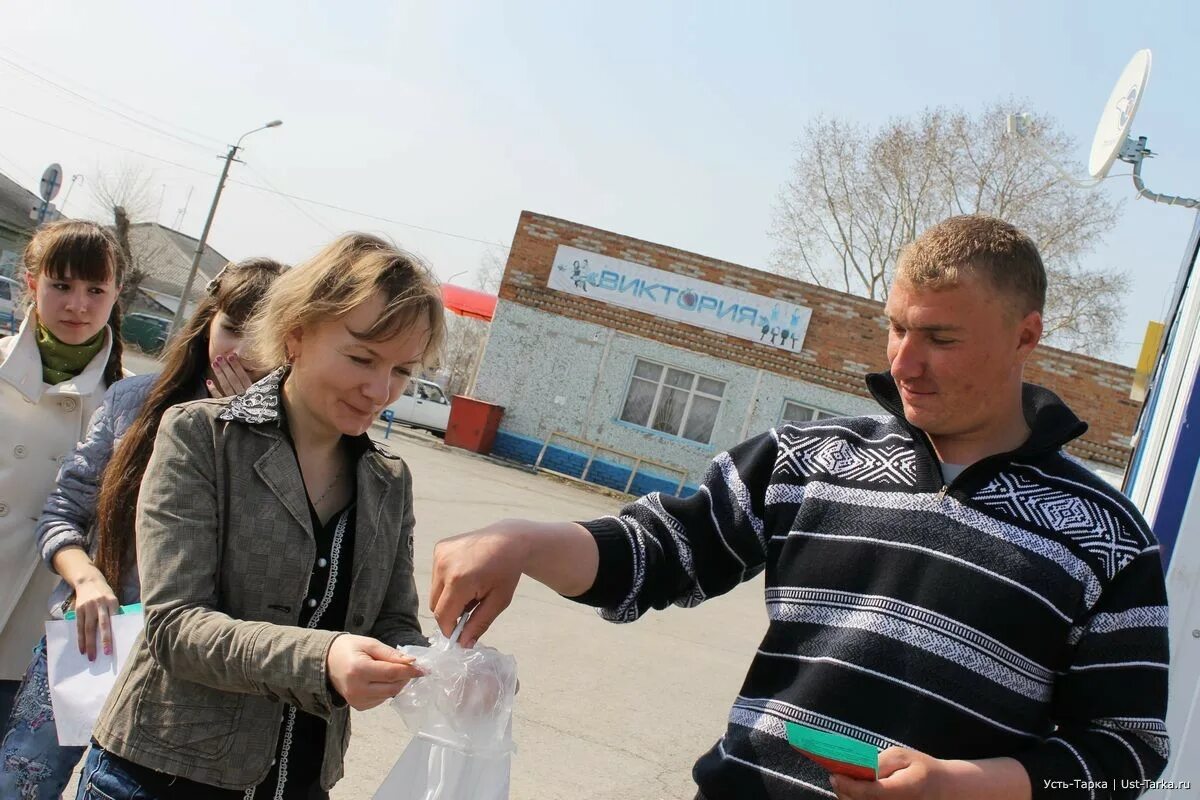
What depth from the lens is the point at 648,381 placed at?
23297 mm

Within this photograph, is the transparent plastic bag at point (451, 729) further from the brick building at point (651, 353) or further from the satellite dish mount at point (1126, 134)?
the brick building at point (651, 353)

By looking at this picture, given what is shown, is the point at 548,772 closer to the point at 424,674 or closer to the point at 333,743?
the point at 333,743

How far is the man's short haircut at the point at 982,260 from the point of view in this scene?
195 cm

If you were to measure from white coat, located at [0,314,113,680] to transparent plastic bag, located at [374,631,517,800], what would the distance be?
173cm

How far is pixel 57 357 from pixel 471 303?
22.6 metres

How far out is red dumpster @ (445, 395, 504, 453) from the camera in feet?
75.7

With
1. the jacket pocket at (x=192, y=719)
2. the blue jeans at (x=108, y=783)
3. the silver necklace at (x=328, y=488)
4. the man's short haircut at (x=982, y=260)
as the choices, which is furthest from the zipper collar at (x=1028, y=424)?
the blue jeans at (x=108, y=783)

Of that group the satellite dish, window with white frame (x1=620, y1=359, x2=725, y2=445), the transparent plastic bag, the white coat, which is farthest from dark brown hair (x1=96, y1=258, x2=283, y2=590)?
window with white frame (x1=620, y1=359, x2=725, y2=445)

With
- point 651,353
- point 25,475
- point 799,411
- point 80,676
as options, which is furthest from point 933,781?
point 651,353

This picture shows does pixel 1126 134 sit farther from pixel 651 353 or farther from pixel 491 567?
pixel 651 353

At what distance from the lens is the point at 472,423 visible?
23.1 m

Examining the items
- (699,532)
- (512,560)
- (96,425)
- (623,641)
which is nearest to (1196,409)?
(699,532)

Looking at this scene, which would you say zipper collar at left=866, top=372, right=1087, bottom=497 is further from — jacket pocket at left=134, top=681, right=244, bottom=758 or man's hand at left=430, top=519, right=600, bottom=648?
jacket pocket at left=134, top=681, right=244, bottom=758

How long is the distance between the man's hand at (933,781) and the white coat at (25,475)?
2.42 meters
